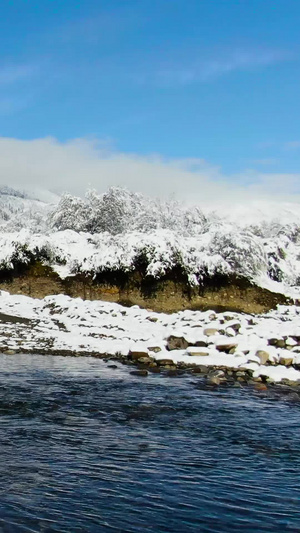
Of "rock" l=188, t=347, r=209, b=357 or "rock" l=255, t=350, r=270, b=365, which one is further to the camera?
"rock" l=188, t=347, r=209, b=357

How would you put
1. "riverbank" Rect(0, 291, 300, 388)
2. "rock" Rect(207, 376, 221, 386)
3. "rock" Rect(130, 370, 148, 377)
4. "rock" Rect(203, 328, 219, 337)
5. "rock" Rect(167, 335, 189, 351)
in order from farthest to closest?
"rock" Rect(203, 328, 219, 337) < "rock" Rect(167, 335, 189, 351) < "riverbank" Rect(0, 291, 300, 388) < "rock" Rect(130, 370, 148, 377) < "rock" Rect(207, 376, 221, 386)

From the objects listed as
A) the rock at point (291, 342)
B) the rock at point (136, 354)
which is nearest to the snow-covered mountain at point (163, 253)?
the rock at point (291, 342)

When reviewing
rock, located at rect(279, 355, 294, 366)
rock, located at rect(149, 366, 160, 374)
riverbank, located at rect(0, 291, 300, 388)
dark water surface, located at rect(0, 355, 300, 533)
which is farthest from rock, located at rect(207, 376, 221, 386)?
rock, located at rect(279, 355, 294, 366)

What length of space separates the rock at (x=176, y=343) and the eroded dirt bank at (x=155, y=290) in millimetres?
9421

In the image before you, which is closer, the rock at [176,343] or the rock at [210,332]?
the rock at [176,343]

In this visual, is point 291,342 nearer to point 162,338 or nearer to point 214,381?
point 162,338

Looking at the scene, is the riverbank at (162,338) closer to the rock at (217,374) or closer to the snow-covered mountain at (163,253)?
the rock at (217,374)

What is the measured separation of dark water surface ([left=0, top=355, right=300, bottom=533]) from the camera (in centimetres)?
738

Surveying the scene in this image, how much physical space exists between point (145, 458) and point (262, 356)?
1088cm

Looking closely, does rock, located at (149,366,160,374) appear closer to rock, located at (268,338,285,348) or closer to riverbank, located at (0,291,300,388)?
A: riverbank, located at (0,291,300,388)

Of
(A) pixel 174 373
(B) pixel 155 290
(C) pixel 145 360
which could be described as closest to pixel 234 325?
(C) pixel 145 360

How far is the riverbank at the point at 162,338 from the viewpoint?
1883 centimetres

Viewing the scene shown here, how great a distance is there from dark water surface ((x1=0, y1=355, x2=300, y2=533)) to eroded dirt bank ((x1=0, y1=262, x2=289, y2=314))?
1595 cm

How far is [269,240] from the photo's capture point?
3900cm
